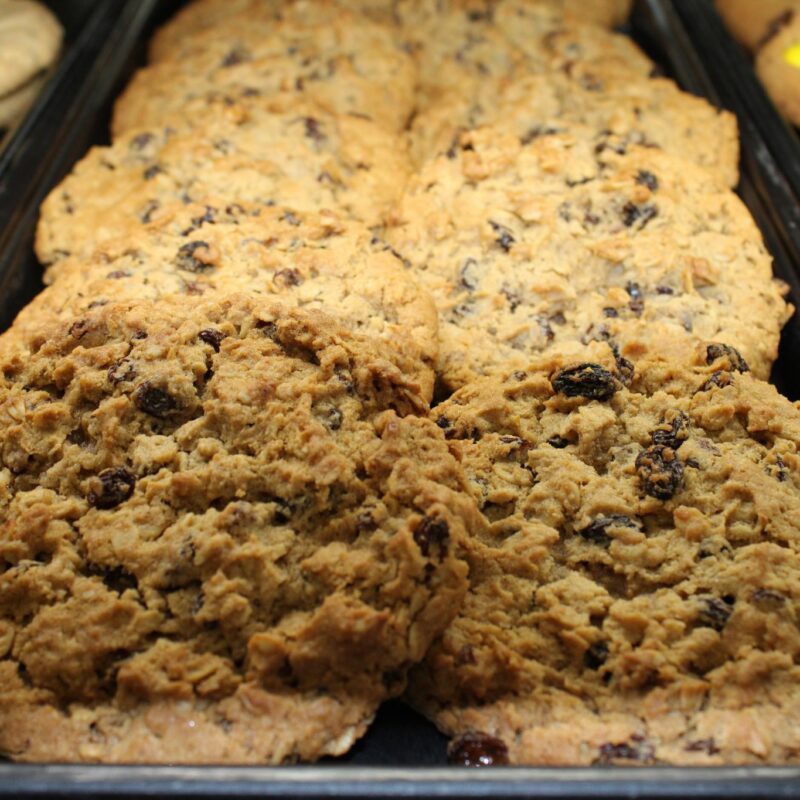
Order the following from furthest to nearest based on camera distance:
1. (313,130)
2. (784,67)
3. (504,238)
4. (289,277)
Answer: (784,67)
(313,130)
(504,238)
(289,277)

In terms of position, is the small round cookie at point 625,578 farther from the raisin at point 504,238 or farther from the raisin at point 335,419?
the raisin at point 504,238

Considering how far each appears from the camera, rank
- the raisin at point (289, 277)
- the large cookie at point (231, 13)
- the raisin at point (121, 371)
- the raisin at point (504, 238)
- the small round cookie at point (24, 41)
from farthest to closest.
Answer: the large cookie at point (231, 13) → the small round cookie at point (24, 41) → the raisin at point (504, 238) → the raisin at point (289, 277) → the raisin at point (121, 371)

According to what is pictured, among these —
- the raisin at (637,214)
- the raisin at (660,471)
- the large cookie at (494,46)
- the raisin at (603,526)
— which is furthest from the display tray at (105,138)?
the raisin at (660,471)

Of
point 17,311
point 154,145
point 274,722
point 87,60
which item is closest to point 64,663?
point 274,722

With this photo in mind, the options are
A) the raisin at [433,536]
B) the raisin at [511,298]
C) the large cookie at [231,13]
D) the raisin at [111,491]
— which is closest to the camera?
the raisin at [433,536]

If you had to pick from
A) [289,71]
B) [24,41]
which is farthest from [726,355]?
[24,41]

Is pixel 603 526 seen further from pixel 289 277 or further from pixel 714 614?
pixel 289 277

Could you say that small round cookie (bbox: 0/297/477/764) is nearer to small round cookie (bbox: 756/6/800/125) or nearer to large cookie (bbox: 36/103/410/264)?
large cookie (bbox: 36/103/410/264)
